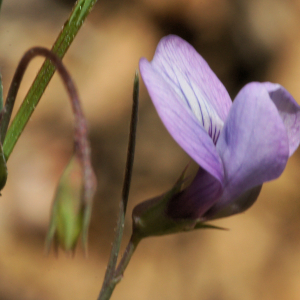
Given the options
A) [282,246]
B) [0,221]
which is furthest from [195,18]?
[0,221]

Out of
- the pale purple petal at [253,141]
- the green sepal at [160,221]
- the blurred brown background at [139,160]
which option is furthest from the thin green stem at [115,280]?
the blurred brown background at [139,160]

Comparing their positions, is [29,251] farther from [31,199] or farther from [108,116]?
[108,116]

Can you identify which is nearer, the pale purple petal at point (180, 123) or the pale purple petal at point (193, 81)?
the pale purple petal at point (180, 123)

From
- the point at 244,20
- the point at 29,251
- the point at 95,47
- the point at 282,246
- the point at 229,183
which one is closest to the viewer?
the point at 229,183

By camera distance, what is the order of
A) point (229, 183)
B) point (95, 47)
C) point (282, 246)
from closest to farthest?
point (229, 183) < point (282, 246) < point (95, 47)

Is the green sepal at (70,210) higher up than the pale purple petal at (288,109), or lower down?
lower down

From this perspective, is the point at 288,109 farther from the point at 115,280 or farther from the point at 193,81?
the point at 115,280

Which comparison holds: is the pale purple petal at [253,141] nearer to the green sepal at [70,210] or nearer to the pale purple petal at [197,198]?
the pale purple petal at [197,198]
